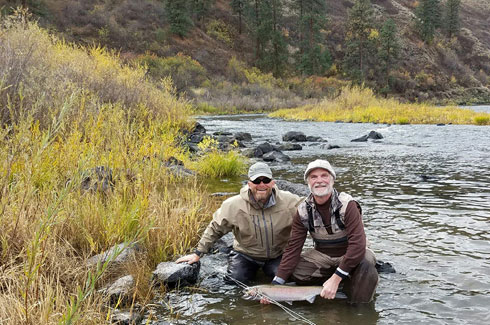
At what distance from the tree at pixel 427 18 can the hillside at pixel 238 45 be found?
1.20 metres

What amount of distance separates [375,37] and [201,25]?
23.4m

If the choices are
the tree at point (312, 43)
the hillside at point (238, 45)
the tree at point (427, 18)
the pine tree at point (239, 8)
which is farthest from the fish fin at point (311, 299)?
the tree at point (427, 18)

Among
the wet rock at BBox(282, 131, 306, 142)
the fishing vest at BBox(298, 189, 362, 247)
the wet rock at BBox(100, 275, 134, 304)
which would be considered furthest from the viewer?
the wet rock at BBox(282, 131, 306, 142)

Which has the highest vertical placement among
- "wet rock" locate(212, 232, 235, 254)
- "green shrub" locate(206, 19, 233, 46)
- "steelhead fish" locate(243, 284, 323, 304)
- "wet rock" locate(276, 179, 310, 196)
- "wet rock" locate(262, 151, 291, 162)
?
"green shrub" locate(206, 19, 233, 46)

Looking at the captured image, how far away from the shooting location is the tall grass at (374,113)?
22938 mm

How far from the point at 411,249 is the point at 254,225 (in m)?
2.09

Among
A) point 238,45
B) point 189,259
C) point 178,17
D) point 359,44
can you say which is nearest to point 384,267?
point 189,259

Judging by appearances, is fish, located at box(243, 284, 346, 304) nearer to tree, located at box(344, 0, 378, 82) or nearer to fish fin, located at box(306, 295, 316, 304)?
fish fin, located at box(306, 295, 316, 304)

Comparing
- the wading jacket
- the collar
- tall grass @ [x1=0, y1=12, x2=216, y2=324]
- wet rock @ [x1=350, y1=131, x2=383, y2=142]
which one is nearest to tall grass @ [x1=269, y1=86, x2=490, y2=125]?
wet rock @ [x1=350, y1=131, x2=383, y2=142]

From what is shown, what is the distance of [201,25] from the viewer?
193ft

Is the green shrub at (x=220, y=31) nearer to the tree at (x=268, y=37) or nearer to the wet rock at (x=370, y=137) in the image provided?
the tree at (x=268, y=37)

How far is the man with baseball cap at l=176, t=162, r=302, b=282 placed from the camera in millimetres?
4562

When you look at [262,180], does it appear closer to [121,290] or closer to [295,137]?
[121,290]

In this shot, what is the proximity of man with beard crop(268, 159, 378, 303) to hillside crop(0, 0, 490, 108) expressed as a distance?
32265mm
